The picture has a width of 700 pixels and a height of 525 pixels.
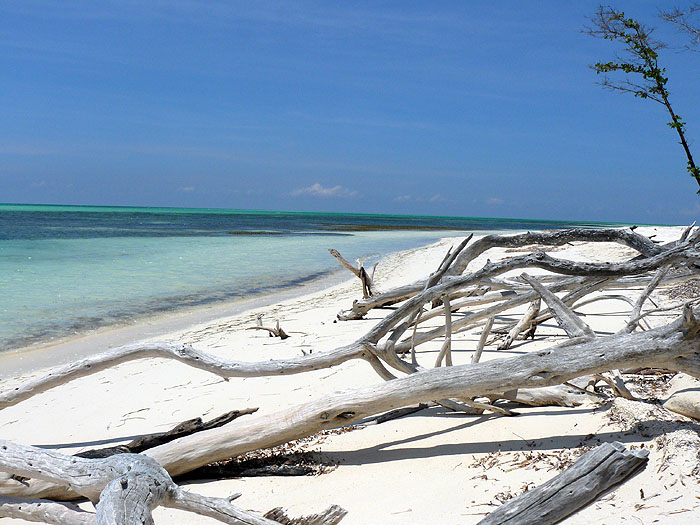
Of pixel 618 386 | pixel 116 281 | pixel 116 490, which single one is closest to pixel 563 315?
pixel 618 386

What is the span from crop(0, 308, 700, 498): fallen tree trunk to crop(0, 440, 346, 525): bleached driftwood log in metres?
0.51

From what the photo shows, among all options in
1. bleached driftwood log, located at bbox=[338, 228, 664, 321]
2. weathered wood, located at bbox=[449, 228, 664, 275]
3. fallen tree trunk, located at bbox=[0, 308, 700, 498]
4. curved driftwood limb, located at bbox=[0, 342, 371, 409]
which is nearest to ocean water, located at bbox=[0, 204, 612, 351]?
curved driftwood limb, located at bbox=[0, 342, 371, 409]

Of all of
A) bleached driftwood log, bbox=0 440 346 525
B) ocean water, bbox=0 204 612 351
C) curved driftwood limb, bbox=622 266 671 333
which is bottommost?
ocean water, bbox=0 204 612 351

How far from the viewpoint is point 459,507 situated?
7.72ft

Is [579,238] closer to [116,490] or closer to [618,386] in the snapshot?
[618,386]

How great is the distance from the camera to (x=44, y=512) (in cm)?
231

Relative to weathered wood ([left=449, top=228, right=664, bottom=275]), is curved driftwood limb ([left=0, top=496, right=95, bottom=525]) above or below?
below

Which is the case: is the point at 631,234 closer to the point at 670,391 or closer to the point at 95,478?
the point at 670,391

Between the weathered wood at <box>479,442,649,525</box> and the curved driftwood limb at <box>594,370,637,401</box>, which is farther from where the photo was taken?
the curved driftwood limb at <box>594,370,637,401</box>

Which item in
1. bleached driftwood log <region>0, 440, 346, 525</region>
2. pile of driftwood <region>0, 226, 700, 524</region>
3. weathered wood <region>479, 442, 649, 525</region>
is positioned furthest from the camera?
pile of driftwood <region>0, 226, 700, 524</region>

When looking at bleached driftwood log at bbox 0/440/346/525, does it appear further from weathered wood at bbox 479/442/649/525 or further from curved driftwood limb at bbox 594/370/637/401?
curved driftwood limb at bbox 594/370/637/401

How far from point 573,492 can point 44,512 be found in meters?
2.06

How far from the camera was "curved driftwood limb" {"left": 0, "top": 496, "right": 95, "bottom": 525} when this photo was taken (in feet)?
7.12

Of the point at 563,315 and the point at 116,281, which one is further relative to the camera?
the point at 116,281
